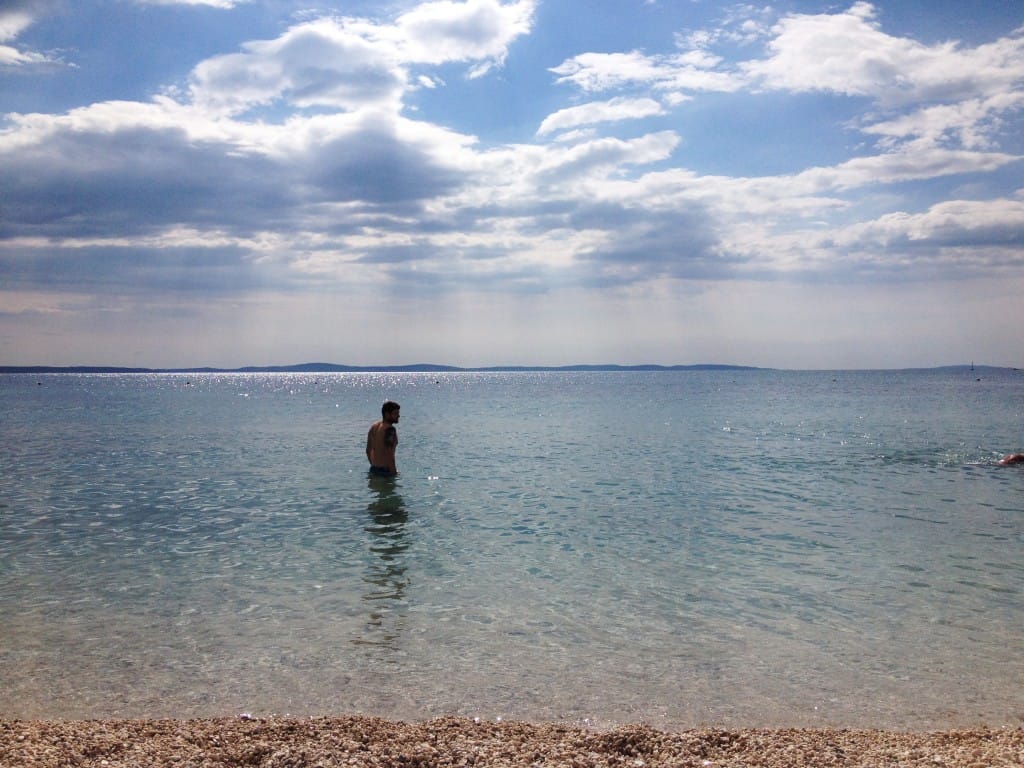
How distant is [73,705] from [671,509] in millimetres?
14241

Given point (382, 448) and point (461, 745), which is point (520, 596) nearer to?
point (461, 745)

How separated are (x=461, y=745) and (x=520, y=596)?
501 centimetres

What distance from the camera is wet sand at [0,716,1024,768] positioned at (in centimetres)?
570

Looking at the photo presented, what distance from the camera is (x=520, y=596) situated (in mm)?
11062

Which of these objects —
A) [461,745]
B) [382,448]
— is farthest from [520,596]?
[382,448]

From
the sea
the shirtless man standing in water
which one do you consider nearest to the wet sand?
the sea

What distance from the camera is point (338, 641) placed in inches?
357

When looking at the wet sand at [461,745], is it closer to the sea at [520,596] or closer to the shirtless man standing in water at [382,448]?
the sea at [520,596]

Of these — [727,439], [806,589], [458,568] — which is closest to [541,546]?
[458,568]

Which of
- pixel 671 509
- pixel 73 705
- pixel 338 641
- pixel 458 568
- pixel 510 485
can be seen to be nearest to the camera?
pixel 73 705

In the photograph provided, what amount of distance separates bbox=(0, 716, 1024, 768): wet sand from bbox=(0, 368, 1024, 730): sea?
70 centimetres

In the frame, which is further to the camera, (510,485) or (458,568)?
(510,485)

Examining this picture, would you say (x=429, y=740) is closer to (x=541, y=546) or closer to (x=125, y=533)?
(x=541, y=546)

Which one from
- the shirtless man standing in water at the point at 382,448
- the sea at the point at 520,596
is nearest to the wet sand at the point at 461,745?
the sea at the point at 520,596
